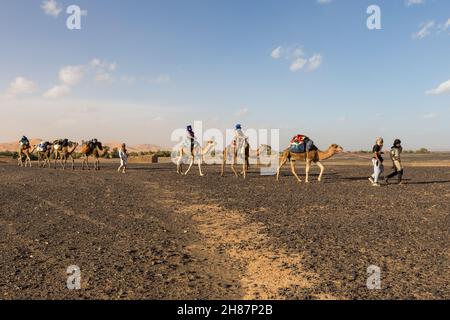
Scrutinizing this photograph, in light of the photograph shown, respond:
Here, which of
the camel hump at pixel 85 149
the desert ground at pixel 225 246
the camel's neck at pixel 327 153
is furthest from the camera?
the camel hump at pixel 85 149

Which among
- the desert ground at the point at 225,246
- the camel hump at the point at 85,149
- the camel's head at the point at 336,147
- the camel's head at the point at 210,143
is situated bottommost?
the desert ground at the point at 225,246

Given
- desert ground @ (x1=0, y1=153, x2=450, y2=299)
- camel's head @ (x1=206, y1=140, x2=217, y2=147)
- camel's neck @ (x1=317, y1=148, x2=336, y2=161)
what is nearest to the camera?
desert ground @ (x1=0, y1=153, x2=450, y2=299)

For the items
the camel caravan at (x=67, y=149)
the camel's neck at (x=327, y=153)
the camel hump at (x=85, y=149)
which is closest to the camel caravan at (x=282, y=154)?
the camel's neck at (x=327, y=153)

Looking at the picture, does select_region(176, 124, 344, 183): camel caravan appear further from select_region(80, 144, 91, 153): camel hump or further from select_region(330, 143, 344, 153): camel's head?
select_region(80, 144, 91, 153): camel hump

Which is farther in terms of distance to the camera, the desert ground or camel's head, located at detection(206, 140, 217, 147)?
camel's head, located at detection(206, 140, 217, 147)

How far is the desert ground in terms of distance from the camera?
196 inches

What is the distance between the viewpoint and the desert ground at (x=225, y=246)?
4.98 m

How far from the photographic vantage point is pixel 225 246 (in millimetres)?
6969

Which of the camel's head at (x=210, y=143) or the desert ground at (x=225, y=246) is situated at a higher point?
the camel's head at (x=210, y=143)

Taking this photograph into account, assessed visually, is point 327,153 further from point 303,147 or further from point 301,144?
point 301,144

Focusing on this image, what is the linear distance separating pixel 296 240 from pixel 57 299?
13.6 ft

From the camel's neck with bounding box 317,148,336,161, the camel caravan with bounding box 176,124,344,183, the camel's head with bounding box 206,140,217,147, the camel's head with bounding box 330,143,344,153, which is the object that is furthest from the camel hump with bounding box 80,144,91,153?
the camel's head with bounding box 330,143,344,153

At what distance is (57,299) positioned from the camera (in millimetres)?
4684

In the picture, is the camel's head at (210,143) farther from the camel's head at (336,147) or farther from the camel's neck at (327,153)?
the camel's head at (336,147)
